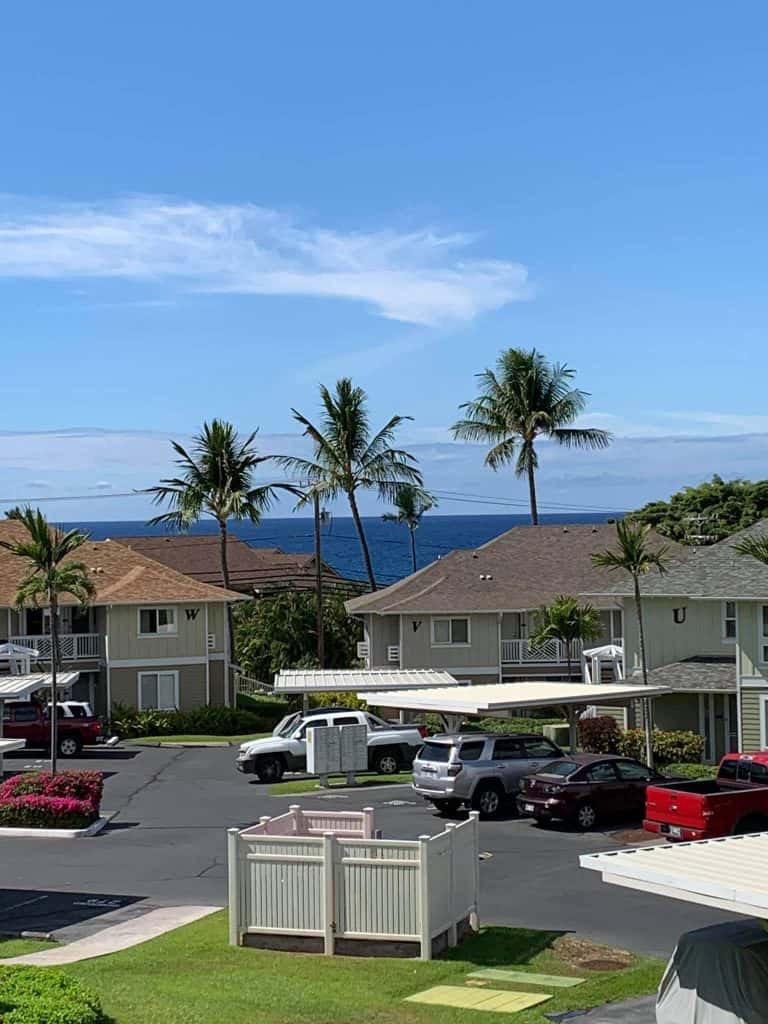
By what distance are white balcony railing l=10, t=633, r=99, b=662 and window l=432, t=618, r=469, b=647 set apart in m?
12.4

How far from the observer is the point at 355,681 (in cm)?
4141

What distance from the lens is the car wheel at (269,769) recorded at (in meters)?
38.2

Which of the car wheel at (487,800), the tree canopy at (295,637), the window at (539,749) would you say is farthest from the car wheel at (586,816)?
the tree canopy at (295,637)

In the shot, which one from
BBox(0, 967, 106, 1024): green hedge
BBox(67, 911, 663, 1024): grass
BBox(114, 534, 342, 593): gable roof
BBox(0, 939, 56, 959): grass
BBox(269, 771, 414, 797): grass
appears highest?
BBox(114, 534, 342, 593): gable roof

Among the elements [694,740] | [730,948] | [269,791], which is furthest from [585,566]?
[730,948]

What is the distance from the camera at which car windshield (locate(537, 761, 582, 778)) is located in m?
29.7

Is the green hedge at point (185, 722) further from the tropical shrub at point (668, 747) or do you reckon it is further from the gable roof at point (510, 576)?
the tropical shrub at point (668, 747)

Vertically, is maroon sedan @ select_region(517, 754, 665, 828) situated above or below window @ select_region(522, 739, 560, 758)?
below

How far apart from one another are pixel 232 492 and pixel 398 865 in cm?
4905

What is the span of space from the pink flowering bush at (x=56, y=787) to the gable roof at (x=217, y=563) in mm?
41017

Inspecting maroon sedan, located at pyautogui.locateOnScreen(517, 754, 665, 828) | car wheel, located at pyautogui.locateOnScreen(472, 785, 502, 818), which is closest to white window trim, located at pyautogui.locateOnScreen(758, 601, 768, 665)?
maroon sedan, located at pyautogui.locateOnScreen(517, 754, 665, 828)

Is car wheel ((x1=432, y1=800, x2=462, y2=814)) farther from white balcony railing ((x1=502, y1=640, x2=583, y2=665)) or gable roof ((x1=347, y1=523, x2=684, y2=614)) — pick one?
white balcony railing ((x1=502, y1=640, x2=583, y2=665))

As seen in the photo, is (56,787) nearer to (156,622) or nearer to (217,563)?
(156,622)

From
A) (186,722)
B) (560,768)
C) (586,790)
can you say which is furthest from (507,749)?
(186,722)
